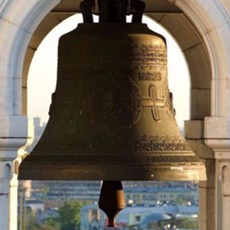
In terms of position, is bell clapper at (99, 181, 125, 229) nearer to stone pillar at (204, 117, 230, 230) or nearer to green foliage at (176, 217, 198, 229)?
stone pillar at (204, 117, 230, 230)

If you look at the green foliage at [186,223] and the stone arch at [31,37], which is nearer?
the stone arch at [31,37]

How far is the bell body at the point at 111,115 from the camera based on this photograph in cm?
1184

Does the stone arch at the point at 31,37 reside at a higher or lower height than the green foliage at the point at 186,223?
higher

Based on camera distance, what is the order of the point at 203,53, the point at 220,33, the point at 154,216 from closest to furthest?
the point at 220,33 < the point at 203,53 < the point at 154,216

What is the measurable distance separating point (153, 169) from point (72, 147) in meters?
0.56

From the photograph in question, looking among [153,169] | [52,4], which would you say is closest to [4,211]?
[52,4]

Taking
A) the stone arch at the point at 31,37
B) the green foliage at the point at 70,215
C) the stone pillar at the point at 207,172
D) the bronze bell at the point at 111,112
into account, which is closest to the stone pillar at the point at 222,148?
the stone arch at the point at 31,37

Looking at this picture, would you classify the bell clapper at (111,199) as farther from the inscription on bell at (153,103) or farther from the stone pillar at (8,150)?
the stone pillar at (8,150)

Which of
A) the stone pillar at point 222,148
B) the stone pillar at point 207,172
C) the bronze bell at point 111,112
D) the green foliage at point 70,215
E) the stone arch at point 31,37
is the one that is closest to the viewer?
the bronze bell at point 111,112

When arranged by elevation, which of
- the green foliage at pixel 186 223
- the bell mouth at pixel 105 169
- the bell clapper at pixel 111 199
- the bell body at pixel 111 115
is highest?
the bell body at pixel 111 115

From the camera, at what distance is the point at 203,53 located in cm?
1612

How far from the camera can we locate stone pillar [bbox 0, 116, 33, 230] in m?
13.6

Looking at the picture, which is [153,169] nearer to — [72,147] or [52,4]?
[72,147]

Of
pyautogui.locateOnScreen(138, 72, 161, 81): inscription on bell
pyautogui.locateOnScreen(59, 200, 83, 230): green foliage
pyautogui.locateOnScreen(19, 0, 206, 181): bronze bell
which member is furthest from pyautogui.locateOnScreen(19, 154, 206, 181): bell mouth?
pyautogui.locateOnScreen(59, 200, 83, 230): green foliage
